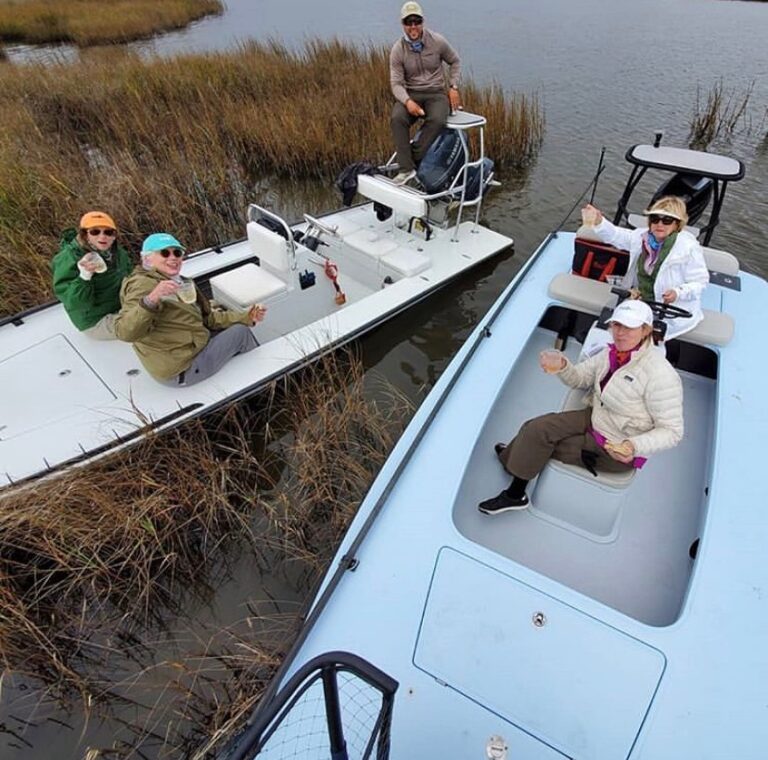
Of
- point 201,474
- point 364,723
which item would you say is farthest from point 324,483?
point 364,723

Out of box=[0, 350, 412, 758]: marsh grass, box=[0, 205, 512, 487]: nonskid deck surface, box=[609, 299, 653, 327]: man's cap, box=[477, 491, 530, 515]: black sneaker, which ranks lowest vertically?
box=[0, 350, 412, 758]: marsh grass

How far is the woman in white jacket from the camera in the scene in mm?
2117

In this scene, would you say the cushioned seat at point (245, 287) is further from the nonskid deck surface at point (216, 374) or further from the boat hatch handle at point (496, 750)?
the boat hatch handle at point (496, 750)

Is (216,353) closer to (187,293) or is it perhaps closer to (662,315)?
(187,293)

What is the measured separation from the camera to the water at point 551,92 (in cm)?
459

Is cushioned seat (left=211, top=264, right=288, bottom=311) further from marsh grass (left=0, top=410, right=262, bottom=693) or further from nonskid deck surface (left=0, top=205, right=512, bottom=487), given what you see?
marsh grass (left=0, top=410, right=262, bottom=693)

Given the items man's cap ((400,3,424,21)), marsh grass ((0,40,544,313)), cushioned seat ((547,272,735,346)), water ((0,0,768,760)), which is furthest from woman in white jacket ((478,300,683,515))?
marsh grass ((0,40,544,313))

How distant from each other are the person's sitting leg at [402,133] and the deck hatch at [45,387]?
3501mm

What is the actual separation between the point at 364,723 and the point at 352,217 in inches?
191

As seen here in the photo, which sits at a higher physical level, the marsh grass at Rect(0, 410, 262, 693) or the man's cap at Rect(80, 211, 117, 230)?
the man's cap at Rect(80, 211, 117, 230)

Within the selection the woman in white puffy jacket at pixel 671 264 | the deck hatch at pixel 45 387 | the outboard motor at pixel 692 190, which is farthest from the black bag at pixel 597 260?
the deck hatch at pixel 45 387

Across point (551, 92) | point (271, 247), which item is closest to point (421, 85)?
point (271, 247)

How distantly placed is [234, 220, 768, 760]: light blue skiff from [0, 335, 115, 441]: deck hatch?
2.04 metres

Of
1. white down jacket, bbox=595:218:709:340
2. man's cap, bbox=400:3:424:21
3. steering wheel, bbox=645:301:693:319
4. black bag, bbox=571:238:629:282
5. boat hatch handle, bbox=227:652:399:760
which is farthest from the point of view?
man's cap, bbox=400:3:424:21
